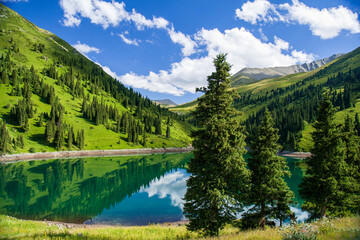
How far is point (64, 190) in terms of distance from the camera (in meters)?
55.8

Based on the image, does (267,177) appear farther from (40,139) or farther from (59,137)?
(40,139)

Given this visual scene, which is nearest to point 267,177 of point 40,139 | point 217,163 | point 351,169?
point 217,163

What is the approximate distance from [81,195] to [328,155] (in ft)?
176

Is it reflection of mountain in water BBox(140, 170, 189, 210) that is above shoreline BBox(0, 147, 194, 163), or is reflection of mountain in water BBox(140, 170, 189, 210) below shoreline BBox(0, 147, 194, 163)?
below

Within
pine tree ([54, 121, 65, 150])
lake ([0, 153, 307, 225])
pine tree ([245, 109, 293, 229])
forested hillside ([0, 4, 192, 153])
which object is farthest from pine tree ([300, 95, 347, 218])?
pine tree ([54, 121, 65, 150])

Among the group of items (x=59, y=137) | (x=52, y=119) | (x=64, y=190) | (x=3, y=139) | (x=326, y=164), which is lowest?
(x=64, y=190)

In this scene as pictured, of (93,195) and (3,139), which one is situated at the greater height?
(3,139)

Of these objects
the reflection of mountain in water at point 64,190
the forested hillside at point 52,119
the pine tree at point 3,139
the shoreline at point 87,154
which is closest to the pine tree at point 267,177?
the reflection of mountain in water at point 64,190

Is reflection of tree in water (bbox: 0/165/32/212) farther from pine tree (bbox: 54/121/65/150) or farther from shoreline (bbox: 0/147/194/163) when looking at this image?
pine tree (bbox: 54/121/65/150)

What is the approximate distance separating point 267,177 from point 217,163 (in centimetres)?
798

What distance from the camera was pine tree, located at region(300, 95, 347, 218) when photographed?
24.3 metres

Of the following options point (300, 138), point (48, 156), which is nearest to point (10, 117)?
point (48, 156)

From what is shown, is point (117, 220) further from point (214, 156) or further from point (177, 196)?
point (214, 156)

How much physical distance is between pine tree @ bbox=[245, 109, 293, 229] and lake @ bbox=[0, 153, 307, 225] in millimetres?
2560
